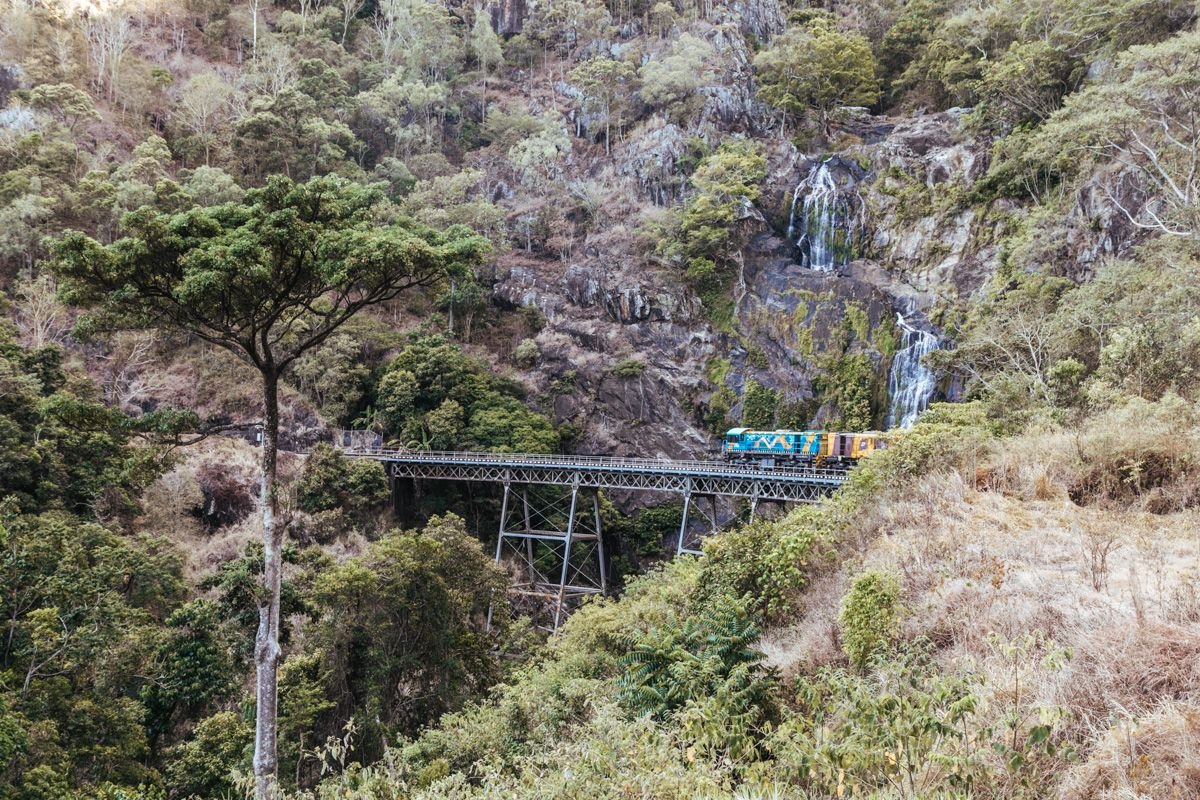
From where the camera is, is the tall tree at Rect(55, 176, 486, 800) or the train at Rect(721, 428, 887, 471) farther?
the train at Rect(721, 428, 887, 471)

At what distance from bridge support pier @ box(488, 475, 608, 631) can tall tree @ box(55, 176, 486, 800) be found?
1417 cm

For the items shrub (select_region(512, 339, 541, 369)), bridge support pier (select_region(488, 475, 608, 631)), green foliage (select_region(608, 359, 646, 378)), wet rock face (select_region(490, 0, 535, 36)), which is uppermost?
wet rock face (select_region(490, 0, 535, 36))

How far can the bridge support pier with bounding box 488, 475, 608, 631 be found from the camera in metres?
22.5

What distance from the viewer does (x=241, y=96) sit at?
3512 centimetres

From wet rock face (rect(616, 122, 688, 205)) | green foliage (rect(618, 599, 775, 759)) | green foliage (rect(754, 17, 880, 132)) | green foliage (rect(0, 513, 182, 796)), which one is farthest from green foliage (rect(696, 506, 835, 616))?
green foliage (rect(754, 17, 880, 132))

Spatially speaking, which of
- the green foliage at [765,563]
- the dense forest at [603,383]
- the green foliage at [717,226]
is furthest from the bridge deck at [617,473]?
the green foliage at [765,563]

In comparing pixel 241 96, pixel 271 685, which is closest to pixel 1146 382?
pixel 271 685

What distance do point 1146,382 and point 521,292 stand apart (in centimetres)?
2576

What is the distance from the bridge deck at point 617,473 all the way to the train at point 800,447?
956 mm

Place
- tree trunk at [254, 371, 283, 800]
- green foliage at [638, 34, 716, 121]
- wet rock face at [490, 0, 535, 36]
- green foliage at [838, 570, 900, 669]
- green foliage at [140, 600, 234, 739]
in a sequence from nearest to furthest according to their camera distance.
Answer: green foliage at [838, 570, 900, 669] < tree trunk at [254, 371, 283, 800] < green foliage at [140, 600, 234, 739] < green foliage at [638, 34, 716, 121] < wet rock face at [490, 0, 535, 36]

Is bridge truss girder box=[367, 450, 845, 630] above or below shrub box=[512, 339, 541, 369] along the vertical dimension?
below

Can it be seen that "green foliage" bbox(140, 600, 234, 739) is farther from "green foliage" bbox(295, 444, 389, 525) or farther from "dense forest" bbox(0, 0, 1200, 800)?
"green foliage" bbox(295, 444, 389, 525)

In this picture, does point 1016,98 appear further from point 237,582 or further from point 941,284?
point 237,582

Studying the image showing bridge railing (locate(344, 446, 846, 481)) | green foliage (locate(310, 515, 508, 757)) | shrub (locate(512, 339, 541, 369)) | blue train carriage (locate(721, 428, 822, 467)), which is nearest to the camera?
green foliage (locate(310, 515, 508, 757))
